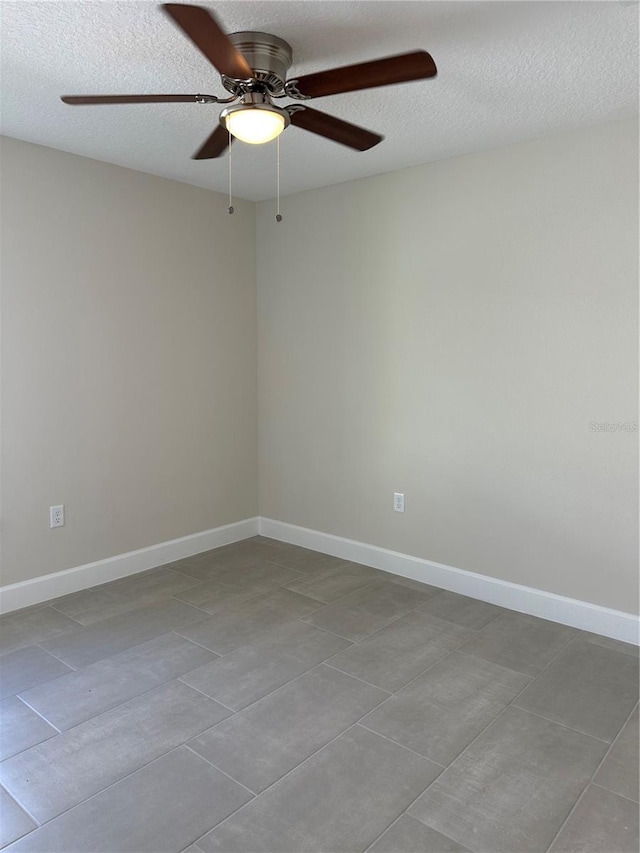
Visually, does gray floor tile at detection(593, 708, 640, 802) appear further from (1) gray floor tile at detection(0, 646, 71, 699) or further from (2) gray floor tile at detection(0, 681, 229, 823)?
(1) gray floor tile at detection(0, 646, 71, 699)

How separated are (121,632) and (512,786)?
5.88 feet

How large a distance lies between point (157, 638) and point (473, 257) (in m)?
2.39

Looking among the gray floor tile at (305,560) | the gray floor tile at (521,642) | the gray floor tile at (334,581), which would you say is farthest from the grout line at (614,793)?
the gray floor tile at (305,560)

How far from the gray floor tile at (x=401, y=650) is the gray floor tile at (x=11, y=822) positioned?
47.9 inches

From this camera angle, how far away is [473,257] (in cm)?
313

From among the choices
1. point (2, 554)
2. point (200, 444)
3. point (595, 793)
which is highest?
point (200, 444)

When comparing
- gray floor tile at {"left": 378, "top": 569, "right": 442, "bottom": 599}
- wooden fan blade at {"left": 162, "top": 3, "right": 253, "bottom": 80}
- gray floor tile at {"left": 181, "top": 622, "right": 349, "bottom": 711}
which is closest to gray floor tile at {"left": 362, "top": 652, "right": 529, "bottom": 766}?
gray floor tile at {"left": 181, "top": 622, "right": 349, "bottom": 711}

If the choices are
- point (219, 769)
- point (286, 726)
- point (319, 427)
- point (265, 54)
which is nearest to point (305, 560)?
point (319, 427)

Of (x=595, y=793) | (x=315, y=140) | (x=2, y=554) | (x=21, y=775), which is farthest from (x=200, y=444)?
(x=595, y=793)

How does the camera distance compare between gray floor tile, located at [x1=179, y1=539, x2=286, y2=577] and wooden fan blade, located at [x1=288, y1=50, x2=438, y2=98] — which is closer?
wooden fan blade, located at [x1=288, y1=50, x2=438, y2=98]

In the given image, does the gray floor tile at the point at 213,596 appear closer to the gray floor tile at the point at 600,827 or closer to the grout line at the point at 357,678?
the grout line at the point at 357,678

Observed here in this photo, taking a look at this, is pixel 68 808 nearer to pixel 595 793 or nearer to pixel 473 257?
pixel 595 793

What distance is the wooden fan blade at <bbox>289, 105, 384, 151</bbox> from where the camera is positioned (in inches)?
76.9

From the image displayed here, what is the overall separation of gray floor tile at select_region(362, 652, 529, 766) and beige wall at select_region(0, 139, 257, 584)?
193cm
